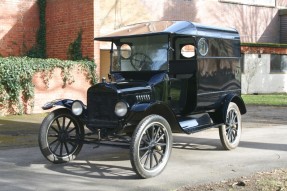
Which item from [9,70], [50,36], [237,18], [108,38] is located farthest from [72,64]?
[237,18]

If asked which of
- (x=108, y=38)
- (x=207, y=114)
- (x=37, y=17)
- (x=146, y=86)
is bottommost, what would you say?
(x=207, y=114)

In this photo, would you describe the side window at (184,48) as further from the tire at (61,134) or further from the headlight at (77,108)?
the tire at (61,134)

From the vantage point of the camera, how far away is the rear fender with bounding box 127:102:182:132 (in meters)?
6.32

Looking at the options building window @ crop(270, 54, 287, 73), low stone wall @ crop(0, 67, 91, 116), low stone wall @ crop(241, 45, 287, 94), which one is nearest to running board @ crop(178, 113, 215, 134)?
low stone wall @ crop(0, 67, 91, 116)

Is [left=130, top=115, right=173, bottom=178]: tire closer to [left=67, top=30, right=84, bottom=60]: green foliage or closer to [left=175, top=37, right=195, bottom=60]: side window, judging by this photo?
[left=175, top=37, right=195, bottom=60]: side window

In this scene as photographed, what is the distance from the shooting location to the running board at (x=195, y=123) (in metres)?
7.27

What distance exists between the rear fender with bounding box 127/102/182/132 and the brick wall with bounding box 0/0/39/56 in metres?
12.6

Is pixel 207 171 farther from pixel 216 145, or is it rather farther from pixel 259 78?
pixel 259 78

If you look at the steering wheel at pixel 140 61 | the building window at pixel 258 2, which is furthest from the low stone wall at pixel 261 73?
the steering wheel at pixel 140 61

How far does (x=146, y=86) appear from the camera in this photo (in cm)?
693

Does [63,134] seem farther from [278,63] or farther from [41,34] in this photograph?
[278,63]

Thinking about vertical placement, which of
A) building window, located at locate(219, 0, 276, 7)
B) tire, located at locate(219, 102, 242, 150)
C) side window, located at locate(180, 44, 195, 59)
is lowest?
tire, located at locate(219, 102, 242, 150)

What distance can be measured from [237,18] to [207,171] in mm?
19118

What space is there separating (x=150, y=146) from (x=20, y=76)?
8937mm
